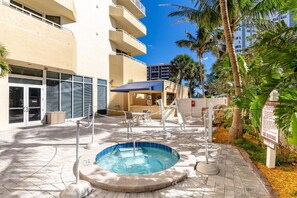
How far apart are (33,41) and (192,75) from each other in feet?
90.5

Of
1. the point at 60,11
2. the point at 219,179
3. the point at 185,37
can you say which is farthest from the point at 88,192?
the point at 185,37

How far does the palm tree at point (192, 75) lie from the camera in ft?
109

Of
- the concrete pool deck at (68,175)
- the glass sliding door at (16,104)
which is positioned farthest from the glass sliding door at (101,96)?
the concrete pool deck at (68,175)

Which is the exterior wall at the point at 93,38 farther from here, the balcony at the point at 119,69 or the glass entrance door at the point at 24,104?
the glass entrance door at the point at 24,104

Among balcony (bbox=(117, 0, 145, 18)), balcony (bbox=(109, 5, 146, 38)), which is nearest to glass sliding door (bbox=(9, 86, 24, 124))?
balcony (bbox=(109, 5, 146, 38))

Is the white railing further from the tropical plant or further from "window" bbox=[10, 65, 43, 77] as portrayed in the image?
the tropical plant

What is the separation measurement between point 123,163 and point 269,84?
5368 mm

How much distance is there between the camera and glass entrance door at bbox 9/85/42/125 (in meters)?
11.1

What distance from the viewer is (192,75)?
3375cm

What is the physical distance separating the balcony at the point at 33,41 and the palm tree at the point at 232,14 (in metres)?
8.02

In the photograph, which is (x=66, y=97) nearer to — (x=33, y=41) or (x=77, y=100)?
(x=77, y=100)

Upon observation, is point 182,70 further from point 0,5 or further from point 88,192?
point 88,192

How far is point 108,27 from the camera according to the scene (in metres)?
20.0

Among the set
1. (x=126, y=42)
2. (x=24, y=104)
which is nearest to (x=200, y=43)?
(x=126, y=42)
